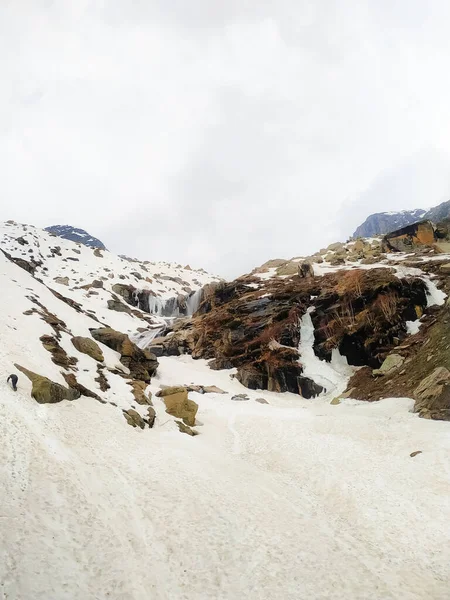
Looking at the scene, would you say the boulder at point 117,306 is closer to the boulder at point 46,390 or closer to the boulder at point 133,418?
the boulder at point 133,418

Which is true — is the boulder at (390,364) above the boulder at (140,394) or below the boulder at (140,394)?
below

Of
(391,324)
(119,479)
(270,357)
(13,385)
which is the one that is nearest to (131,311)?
(270,357)

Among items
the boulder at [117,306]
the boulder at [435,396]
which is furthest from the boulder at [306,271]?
the boulder at [117,306]

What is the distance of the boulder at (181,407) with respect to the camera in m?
27.7

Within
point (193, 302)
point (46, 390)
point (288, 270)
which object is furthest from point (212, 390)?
point (193, 302)

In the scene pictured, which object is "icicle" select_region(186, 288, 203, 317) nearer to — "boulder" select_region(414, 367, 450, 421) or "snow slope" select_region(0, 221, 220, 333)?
"snow slope" select_region(0, 221, 220, 333)

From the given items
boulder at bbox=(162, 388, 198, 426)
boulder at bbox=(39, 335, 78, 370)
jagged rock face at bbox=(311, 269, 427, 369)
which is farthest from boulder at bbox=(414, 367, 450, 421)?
boulder at bbox=(39, 335, 78, 370)

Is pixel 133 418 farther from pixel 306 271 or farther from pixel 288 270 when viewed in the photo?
pixel 288 270

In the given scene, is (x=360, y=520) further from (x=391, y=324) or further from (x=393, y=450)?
(x=391, y=324)

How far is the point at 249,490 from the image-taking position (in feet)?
55.1

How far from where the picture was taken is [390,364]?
114 ft

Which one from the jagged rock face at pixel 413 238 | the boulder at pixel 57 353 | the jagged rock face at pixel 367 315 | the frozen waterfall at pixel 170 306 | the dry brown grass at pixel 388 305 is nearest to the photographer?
the boulder at pixel 57 353

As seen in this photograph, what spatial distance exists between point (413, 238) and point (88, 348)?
6165 centimetres

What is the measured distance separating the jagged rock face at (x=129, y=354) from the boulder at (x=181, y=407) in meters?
7.88
